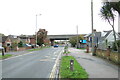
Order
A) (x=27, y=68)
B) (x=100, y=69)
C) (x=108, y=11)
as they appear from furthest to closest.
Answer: (x=108, y=11) < (x=27, y=68) < (x=100, y=69)

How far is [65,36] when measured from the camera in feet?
339

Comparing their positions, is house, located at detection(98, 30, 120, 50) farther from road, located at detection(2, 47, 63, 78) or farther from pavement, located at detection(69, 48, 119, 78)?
road, located at detection(2, 47, 63, 78)

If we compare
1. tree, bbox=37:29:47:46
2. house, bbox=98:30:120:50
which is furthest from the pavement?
tree, bbox=37:29:47:46

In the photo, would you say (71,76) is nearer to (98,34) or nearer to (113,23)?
(113,23)

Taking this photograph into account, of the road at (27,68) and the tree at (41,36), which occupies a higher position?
the tree at (41,36)

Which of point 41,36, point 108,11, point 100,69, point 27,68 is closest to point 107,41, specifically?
point 108,11

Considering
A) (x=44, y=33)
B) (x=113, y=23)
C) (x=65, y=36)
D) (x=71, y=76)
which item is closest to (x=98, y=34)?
(x=44, y=33)

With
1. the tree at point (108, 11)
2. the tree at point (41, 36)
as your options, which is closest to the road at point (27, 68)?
the tree at point (108, 11)

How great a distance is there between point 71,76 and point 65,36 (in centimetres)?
9500

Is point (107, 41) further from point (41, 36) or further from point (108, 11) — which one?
point (41, 36)

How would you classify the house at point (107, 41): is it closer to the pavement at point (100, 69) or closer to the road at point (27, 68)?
the pavement at point (100, 69)

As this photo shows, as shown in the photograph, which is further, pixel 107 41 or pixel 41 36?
pixel 41 36

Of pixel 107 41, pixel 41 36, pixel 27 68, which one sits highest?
pixel 41 36

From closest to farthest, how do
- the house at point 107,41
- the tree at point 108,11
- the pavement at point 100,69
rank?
1. the pavement at point 100,69
2. the tree at point 108,11
3. the house at point 107,41
